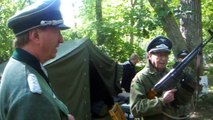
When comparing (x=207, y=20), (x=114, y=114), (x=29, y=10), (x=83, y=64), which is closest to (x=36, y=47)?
(x=29, y=10)

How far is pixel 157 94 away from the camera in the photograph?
357 centimetres

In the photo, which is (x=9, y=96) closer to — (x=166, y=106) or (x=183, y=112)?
(x=166, y=106)

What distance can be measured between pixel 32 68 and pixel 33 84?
152 mm

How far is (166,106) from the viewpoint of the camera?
351 centimetres

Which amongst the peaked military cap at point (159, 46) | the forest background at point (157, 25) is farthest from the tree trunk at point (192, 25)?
the peaked military cap at point (159, 46)

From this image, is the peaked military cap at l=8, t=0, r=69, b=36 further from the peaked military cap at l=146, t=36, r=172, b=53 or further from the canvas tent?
the canvas tent

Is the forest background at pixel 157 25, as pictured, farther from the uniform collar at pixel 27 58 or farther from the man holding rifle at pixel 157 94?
the uniform collar at pixel 27 58

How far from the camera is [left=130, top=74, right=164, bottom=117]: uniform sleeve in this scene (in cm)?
339

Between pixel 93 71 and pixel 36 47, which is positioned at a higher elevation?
pixel 36 47

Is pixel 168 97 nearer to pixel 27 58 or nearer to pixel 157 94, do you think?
pixel 157 94

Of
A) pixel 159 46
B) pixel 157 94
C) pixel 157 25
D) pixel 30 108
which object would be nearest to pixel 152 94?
pixel 157 94

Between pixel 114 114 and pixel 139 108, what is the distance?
3.10ft

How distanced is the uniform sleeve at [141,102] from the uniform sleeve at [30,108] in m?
1.98

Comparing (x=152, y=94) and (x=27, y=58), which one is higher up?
(x=27, y=58)
